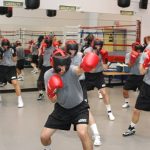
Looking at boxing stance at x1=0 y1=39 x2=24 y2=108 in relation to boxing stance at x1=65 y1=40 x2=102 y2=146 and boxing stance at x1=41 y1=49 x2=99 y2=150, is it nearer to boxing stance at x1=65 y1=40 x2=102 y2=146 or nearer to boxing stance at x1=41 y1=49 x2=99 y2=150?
boxing stance at x1=65 y1=40 x2=102 y2=146

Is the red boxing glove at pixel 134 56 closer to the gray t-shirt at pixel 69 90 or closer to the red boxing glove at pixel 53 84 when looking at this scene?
the gray t-shirt at pixel 69 90

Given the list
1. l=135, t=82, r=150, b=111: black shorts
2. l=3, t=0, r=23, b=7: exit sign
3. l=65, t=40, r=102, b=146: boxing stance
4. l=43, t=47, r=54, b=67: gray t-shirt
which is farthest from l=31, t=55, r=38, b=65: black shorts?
l=135, t=82, r=150, b=111: black shorts

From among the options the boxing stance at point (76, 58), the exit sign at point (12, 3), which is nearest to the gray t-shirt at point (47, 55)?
the exit sign at point (12, 3)

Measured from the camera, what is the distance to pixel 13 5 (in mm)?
6980

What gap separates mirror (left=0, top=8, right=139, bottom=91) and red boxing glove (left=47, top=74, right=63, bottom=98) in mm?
4376

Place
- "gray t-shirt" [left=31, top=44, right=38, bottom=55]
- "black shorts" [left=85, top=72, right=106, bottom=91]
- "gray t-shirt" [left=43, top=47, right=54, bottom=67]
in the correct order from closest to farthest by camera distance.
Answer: "black shorts" [left=85, top=72, right=106, bottom=91] → "gray t-shirt" [left=43, top=47, right=54, bottom=67] → "gray t-shirt" [left=31, top=44, right=38, bottom=55]

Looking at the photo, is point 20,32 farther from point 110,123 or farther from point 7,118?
point 110,123

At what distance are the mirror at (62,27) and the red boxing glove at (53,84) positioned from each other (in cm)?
438

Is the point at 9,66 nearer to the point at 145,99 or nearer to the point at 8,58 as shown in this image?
the point at 8,58

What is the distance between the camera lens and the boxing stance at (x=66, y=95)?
2.92m

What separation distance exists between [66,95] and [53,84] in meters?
0.24

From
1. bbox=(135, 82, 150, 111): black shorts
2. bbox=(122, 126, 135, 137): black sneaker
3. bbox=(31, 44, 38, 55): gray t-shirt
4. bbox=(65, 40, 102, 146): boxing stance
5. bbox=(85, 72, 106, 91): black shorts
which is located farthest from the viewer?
bbox=(31, 44, 38, 55): gray t-shirt

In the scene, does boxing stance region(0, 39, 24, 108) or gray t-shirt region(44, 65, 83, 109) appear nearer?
gray t-shirt region(44, 65, 83, 109)

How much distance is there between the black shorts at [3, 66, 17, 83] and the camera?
616 centimetres
